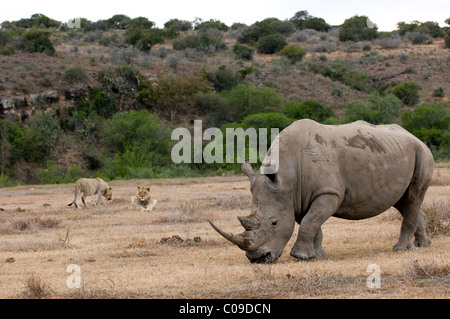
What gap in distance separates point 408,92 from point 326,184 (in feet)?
189

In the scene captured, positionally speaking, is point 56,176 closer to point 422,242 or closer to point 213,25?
point 422,242

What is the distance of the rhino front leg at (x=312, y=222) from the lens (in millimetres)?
10484

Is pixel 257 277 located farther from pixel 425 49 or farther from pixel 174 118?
pixel 425 49

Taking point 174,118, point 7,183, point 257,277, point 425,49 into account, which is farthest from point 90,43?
point 257,277

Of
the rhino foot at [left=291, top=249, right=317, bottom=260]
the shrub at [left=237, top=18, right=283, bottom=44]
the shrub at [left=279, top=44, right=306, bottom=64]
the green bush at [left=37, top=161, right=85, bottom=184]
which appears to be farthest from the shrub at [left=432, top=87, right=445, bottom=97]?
the rhino foot at [left=291, top=249, right=317, bottom=260]

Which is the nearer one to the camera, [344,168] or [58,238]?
[344,168]

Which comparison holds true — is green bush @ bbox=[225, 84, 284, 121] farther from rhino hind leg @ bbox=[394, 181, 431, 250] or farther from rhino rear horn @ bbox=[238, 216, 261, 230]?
rhino rear horn @ bbox=[238, 216, 261, 230]

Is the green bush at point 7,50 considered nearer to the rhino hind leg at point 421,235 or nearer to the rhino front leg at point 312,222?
the rhino hind leg at point 421,235

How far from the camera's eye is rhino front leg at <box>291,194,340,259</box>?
10484 millimetres

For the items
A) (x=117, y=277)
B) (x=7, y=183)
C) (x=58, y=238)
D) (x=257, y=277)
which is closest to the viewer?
(x=257, y=277)

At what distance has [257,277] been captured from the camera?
29.7ft

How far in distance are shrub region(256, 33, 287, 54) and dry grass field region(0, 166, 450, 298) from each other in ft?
227

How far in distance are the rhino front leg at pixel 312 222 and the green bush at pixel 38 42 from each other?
196ft

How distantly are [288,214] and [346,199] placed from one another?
1044 millimetres
